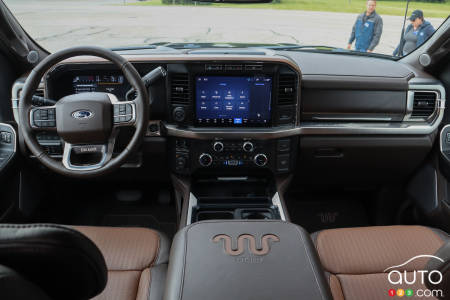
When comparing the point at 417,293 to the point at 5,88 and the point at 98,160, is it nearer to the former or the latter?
the point at 98,160

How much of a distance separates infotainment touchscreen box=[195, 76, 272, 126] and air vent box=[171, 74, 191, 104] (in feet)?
0.20

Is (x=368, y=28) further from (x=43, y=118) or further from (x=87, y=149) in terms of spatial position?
(x=43, y=118)

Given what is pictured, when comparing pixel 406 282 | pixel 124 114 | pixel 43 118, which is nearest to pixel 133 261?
pixel 124 114

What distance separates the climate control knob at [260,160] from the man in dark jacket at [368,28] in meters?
2.25

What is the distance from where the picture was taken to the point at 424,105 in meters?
2.68

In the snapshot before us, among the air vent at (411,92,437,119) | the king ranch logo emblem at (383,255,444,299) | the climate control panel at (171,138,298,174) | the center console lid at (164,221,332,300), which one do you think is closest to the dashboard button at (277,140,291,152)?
the climate control panel at (171,138,298,174)

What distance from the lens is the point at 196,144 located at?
2562mm

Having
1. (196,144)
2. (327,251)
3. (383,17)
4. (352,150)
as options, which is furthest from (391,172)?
(383,17)

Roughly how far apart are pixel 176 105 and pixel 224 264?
1158 mm

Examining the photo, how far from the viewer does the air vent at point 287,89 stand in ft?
8.04

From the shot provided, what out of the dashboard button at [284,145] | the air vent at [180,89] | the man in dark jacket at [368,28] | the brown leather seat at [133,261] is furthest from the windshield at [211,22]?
the brown leather seat at [133,261]

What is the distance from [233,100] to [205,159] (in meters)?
0.42

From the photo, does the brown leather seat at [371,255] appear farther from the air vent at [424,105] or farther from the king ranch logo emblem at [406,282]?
the air vent at [424,105]

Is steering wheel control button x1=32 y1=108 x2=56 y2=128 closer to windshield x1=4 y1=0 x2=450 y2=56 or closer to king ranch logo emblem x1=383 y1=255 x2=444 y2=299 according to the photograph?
windshield x1=4 y1=0 x2=450 y2=56
